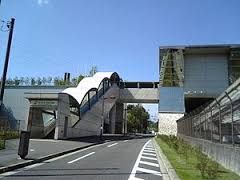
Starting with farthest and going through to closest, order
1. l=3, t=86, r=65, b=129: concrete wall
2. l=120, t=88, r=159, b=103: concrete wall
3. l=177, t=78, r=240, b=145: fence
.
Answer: l=120, t=88, r=159, b=103: concrete wall, l=3, t=86, r=65, b=129: concrete wall, l=177, t=78, r=240, b=145: fence

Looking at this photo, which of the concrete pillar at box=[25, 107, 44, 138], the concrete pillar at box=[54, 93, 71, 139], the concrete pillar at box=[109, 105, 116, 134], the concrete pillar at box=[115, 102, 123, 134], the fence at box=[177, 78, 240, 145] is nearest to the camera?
the fence at box=[177, 78, 240, 145]

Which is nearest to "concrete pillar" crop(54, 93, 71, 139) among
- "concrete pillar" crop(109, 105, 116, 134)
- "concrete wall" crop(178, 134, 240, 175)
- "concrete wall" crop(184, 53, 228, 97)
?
"concrete wall" crop(178, 134, 240, 175)

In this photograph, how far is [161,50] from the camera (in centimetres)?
6694

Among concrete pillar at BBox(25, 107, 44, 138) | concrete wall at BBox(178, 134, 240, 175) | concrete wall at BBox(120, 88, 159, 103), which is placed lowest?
concrete wall at BBox(178, 134, 240, 175)

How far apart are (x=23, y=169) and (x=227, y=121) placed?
9.23m

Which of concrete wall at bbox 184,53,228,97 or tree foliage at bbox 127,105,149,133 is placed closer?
concrete wall at bbox 184,53,228,97

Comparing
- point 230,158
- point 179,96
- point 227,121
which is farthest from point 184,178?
point 179,96

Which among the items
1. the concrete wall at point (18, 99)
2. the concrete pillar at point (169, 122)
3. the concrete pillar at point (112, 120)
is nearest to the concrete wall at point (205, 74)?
the concrete pillar at point (169, 122)

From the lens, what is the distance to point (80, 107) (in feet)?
152

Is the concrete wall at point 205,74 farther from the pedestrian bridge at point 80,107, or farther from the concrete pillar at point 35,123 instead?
the concrete pillar at point 35,123

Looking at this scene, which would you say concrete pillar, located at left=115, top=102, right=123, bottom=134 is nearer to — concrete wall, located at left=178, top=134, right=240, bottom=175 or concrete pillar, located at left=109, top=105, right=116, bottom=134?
concrete pillar, located at left=109, top=105, right=116, bottom=134

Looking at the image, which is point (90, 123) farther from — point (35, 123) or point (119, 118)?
point (119, 118)

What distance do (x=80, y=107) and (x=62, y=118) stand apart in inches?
376

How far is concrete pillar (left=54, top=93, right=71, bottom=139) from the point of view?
35875 mm
